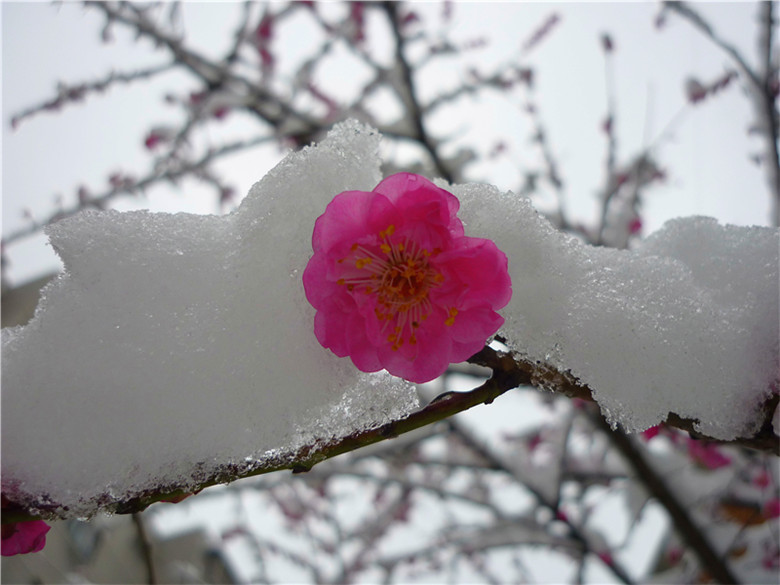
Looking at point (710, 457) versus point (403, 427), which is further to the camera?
point (710, 457)

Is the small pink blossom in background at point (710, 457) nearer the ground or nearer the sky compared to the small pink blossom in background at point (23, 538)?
nearer the sky

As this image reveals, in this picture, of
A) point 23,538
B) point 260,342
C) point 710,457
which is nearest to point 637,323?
point 260,342

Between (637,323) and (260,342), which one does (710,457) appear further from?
(260,342)

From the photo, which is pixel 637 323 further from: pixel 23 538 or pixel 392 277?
pixel 23 538

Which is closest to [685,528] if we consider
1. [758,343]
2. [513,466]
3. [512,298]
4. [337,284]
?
[513,466]

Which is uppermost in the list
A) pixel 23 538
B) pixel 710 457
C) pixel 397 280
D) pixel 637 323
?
pixel 710 457

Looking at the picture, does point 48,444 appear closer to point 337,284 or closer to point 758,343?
point 337,284

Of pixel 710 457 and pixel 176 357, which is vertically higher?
pixel 710 457

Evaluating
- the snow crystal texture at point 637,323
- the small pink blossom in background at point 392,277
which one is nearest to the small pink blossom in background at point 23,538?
the small pink blossom in background at point 392,277

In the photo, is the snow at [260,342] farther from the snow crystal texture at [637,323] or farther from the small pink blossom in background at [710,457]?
the small pink blossom in background at [710,457]
